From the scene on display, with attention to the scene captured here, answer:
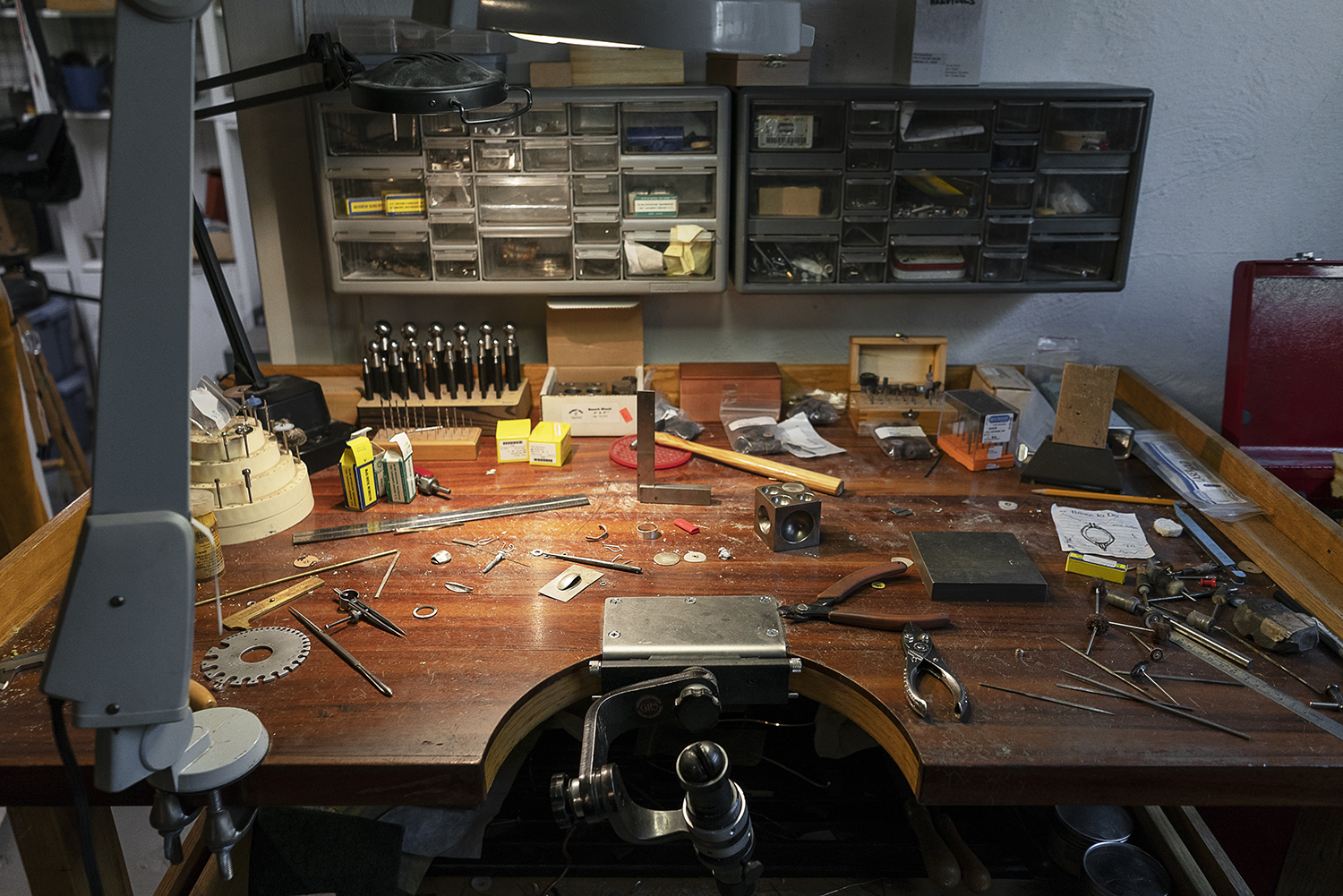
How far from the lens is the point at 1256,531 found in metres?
1.97

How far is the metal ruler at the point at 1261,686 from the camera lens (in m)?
1.41

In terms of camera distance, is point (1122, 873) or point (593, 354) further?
point (593, 354)

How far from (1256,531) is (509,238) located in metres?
1.93

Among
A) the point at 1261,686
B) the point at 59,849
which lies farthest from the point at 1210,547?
the point at 59,849

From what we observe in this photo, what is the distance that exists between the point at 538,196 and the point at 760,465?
92cm

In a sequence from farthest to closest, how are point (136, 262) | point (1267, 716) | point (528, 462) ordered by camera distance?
point (528, 462)
point (1267, 716)
point (136, 262)

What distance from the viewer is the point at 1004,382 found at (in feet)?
8.32

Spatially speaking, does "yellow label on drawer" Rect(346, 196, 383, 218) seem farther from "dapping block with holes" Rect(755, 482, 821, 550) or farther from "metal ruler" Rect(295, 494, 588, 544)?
"dapping block with holes" Rect(755, 482, 821, 550)

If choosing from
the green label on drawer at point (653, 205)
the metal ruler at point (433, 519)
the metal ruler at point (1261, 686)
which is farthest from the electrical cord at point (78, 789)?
the green label on drawer at point (653, 205)

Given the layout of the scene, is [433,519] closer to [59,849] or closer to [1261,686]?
[59,849]

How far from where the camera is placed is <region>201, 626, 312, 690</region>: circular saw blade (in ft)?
4.94

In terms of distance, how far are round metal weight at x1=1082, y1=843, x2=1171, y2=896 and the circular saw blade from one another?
1.69m

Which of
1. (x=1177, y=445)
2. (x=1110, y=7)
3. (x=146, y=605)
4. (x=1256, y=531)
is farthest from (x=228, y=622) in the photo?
(x=1110, y=7)

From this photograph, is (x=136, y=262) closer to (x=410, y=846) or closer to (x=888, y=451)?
(x=410, y=846)
